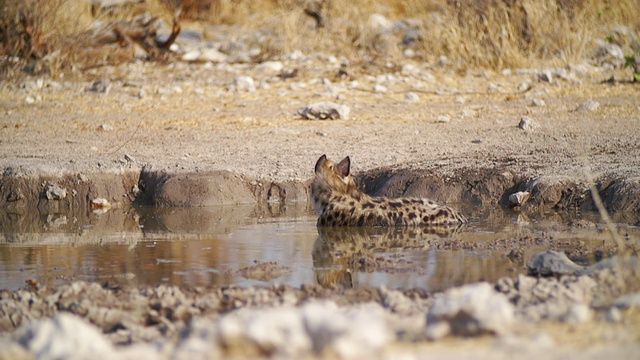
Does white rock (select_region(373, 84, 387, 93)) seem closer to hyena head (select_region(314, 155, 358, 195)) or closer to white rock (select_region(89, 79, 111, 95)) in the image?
white rock (select_region(89, 79, 111, 95))

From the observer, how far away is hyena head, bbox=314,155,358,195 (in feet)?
28.4

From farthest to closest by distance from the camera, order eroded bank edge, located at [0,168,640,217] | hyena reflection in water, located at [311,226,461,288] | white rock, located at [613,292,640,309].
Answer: eroded bank edge, located at [0,168,640,217] < hyena reflection in water, located at [311,226,461,288] < white rock, located at [613,292,640,309]

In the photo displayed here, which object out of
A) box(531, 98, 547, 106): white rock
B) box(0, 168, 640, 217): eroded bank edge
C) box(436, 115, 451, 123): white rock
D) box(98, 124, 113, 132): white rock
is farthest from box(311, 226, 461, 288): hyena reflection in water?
box(531, 98, 547, 106): white rock

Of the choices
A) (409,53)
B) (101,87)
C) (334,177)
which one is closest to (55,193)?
(334,177)

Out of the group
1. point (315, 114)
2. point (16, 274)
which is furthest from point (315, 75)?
point (16, 274)

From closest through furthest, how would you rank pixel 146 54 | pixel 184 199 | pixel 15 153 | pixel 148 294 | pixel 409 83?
pixel 148 294, pixel 184 199, pixel 15 153, pixel 409 83, pixel 146 54

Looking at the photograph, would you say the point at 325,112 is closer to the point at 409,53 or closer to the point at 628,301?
the point at 409,53

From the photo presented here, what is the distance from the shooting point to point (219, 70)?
15.2m

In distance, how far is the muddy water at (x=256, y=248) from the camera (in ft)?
21.4

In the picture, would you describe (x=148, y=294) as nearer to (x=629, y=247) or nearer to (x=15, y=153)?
(x=629, y=247)

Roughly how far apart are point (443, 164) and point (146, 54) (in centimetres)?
719

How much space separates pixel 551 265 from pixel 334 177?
2.92 m

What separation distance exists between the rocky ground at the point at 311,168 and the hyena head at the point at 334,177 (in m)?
1.27

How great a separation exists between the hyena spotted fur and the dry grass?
6887 mm
